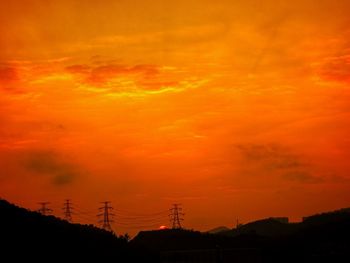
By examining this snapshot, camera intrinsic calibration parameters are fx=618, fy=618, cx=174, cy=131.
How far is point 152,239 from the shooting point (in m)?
107

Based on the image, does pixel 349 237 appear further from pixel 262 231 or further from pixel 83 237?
pixel 262 231

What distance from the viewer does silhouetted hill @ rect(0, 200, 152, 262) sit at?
137 feet

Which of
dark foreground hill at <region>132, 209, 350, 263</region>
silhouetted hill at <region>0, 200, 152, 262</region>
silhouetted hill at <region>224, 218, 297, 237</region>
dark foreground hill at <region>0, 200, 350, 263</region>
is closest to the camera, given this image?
silhouetted hill at <region>0, 200, 152, 262</region>

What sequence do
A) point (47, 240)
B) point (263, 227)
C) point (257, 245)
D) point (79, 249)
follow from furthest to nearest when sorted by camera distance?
1. point (263, 227)
2. point (257, 245)
3. point (79, 249)
4. point (47, 240)

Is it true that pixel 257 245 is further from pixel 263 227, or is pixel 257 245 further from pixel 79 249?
pixel 263 227

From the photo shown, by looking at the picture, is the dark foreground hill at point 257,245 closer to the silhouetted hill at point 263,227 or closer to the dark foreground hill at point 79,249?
the dark foreground hill at point 79,249

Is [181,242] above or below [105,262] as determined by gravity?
above

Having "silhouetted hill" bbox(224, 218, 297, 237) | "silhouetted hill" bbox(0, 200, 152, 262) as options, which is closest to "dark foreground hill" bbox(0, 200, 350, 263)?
"silhouetted hill" bbox(0, 200, 152, 262)

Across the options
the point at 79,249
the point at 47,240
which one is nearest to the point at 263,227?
the point at 79,249

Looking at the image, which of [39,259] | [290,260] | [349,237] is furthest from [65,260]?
[349,237]

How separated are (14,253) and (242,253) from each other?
61.1 ft

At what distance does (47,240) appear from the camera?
154ft

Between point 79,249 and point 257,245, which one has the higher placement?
point 257,245

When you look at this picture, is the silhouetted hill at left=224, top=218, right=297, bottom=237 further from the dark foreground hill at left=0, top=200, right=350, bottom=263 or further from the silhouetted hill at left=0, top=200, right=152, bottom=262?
the silhouetted hill at left=0, top=200, right=152, bottom=262
